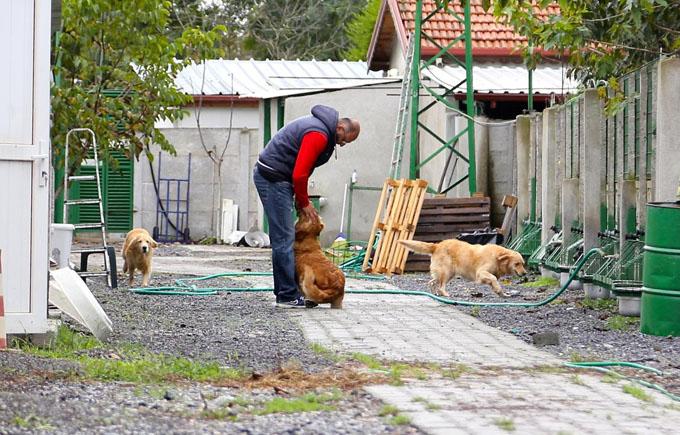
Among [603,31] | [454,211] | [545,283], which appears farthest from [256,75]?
[603,31]

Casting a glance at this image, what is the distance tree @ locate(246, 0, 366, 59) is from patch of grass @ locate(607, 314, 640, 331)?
129 ft

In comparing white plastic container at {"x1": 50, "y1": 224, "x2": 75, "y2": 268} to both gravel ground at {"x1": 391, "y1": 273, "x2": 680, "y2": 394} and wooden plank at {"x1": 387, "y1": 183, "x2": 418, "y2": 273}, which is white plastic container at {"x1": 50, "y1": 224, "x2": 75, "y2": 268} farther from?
wooden plank at {"x1": 387, "y1": 183, "x2": 418, "y2": 273}

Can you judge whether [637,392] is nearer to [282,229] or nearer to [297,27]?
[282,229]

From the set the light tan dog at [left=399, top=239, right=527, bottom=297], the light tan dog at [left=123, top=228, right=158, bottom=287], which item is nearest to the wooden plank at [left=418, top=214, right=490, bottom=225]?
the light tan dog at [left=399, top=239, right=527, bottom=297]

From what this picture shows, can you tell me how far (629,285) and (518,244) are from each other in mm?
7284

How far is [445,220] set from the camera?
65.5ft

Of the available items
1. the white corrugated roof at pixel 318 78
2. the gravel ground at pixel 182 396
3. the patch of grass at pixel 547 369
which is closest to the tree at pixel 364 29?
the white corrugated roof at pixel 318 78

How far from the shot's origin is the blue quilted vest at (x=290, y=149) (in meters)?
12.6

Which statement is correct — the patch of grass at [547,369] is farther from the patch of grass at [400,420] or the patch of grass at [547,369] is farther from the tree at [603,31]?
the tree at [603,31]

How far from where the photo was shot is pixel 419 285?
16.9 m

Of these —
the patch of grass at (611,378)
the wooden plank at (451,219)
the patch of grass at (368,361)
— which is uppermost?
the wooden plank at (451,219)

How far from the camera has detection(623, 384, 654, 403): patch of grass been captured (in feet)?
22.7

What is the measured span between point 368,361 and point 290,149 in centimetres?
458

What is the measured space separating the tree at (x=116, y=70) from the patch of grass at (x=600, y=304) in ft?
28.0
